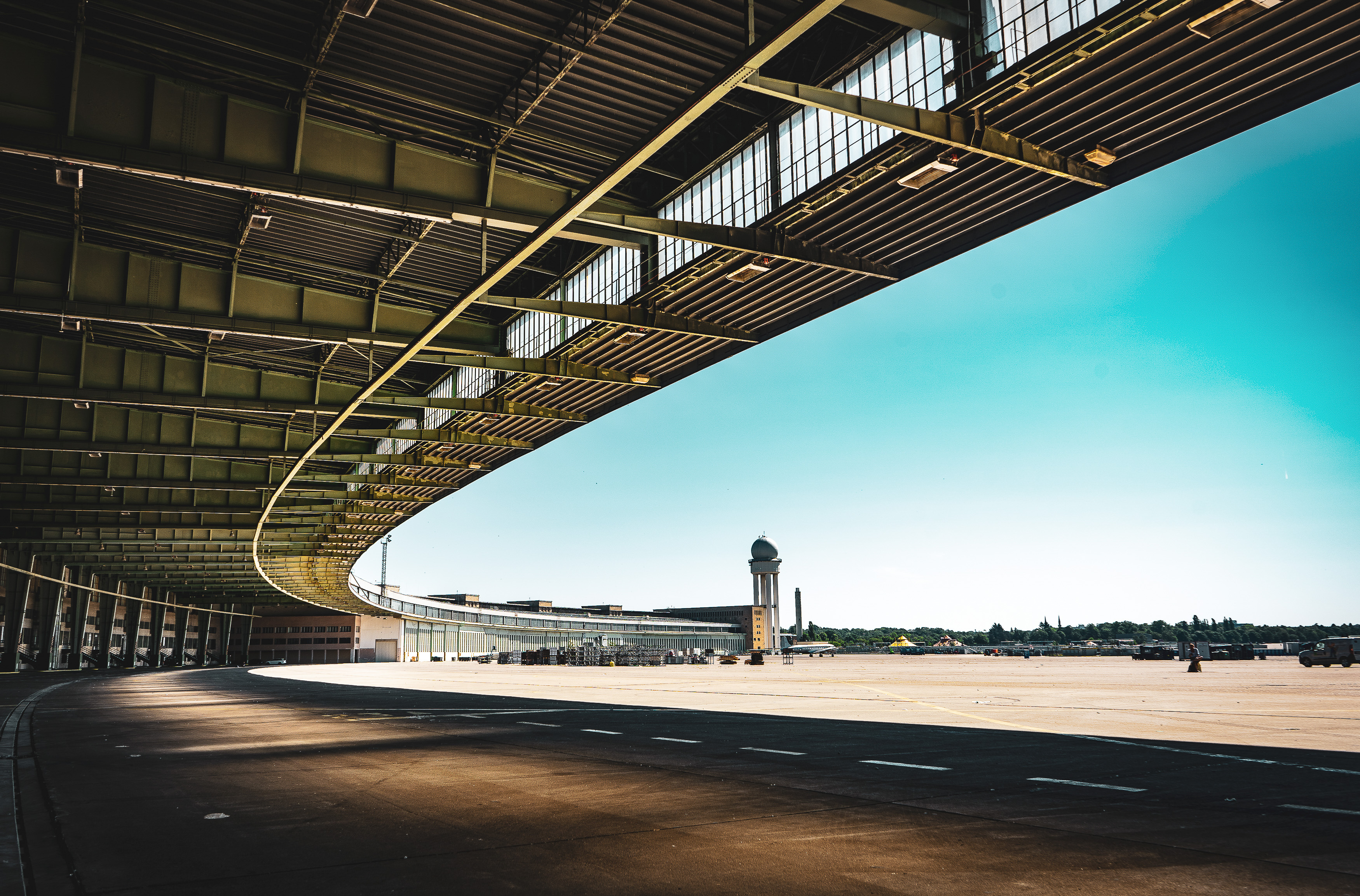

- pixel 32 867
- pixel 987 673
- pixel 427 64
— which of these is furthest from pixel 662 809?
pixel 987 673

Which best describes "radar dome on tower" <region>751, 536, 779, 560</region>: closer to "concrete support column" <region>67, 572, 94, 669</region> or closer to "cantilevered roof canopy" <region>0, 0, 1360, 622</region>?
"concrete support column" <region>67, 572, 94, 669</region>

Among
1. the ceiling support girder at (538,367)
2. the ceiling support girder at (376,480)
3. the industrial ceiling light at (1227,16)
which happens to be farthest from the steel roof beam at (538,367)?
the industrial ceiling light at (1227,16)

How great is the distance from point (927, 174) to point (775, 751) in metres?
12.4

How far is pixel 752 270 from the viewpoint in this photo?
24.0 meters

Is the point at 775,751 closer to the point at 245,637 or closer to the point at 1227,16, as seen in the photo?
the point at 1227,16

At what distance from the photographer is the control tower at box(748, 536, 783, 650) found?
187750 millimetres

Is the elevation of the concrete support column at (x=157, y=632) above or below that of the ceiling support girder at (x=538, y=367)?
below

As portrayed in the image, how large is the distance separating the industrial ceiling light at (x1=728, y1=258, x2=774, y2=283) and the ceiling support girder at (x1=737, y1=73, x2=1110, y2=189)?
6.15 metres

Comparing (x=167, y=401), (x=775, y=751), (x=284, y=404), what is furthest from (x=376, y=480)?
(x=775, y=751)

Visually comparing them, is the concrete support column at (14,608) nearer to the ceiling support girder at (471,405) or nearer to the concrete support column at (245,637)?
the ceiling support girder at (471,405)

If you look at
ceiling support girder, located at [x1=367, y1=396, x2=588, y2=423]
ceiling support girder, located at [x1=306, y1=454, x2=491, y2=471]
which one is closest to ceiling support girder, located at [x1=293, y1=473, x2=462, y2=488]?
ceiling support girder, located at [x1=306, y1=454, x2=491, y2=471]

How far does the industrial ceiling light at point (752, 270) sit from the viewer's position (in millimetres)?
23734

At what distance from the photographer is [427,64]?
19641mm

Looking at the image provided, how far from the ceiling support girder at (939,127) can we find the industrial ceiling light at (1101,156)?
1.28 ft
